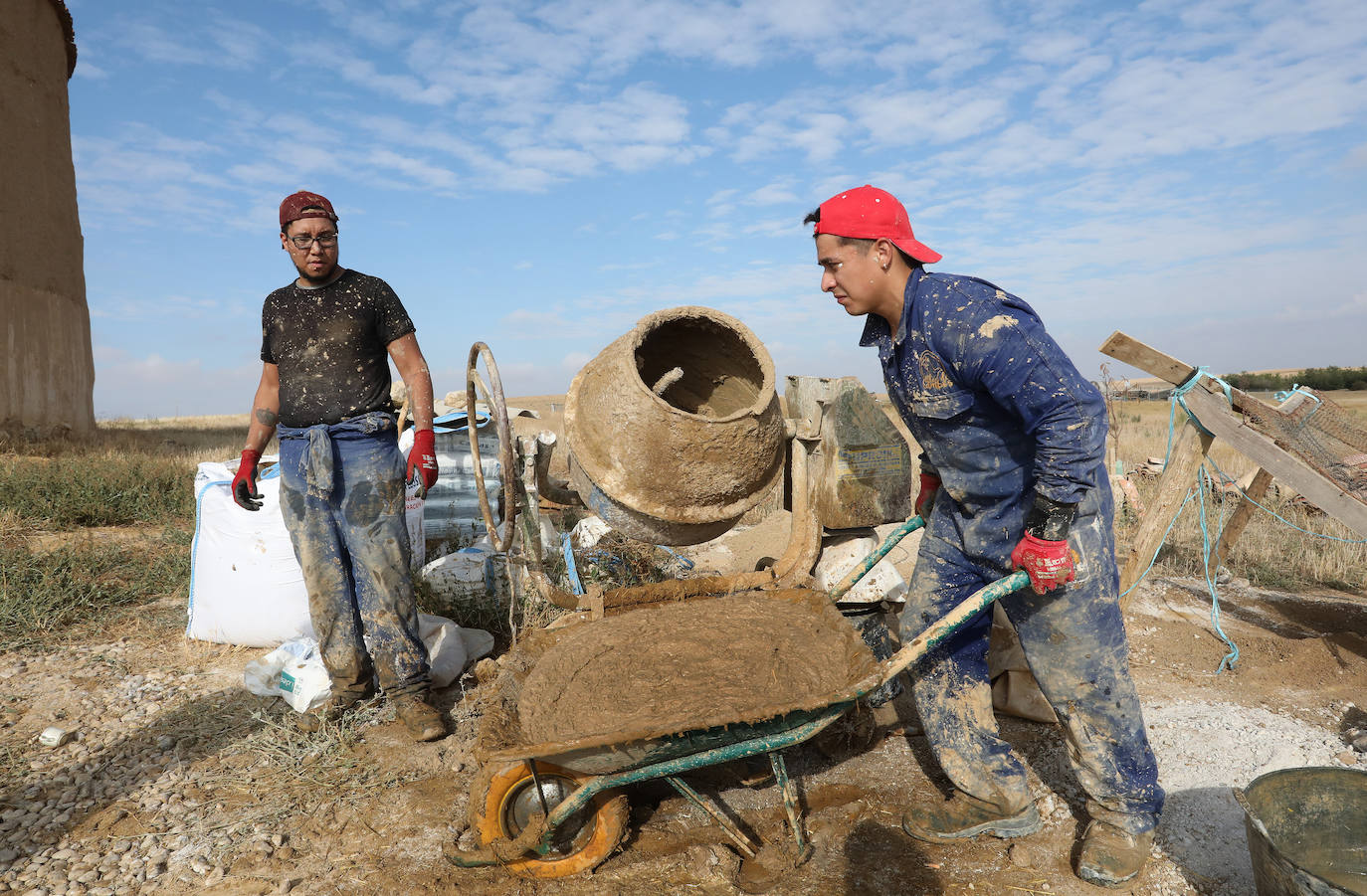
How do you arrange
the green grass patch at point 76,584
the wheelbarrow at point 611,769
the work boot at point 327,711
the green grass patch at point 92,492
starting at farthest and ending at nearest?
1. the green grass patch at point 92,492
2. the green grass patch at point 76,584
3. the work boot at point 327,711
4. the wheelbarrow at point 611,769

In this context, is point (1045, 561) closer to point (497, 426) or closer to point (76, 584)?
point (497, 426)

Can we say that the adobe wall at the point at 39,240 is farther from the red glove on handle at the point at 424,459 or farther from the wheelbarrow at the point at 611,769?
the wheelbarrow at the point at 611,769

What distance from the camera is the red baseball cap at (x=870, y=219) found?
7.95 ft

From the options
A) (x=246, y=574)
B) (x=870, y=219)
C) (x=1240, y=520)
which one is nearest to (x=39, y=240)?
(x=246, y=574)

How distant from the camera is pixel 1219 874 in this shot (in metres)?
2.51

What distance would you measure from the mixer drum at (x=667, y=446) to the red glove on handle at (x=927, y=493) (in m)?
0.59

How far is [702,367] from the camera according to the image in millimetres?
3436

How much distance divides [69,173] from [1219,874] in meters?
12.9

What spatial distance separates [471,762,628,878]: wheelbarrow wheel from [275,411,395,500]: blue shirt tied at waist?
148cm

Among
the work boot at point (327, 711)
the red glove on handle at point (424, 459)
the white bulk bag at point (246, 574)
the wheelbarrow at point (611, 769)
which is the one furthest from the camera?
the white bulk bag at point (246, 574)

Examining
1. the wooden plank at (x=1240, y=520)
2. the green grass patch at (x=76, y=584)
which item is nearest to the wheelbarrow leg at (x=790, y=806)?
the wooden plank at (x=1240, y=520)

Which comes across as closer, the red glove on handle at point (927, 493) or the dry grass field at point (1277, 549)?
the red glove on handle at point (927, 493)

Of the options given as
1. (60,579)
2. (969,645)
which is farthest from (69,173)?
(969,645)

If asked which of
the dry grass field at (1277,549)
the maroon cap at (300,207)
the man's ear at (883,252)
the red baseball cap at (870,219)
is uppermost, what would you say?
the maroon cap at (300,207)
